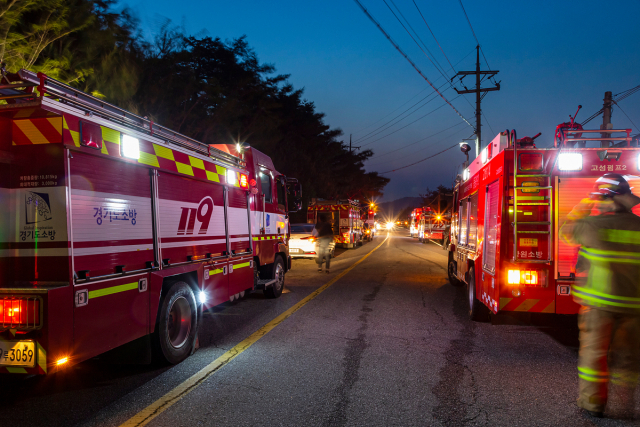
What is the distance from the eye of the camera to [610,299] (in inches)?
140

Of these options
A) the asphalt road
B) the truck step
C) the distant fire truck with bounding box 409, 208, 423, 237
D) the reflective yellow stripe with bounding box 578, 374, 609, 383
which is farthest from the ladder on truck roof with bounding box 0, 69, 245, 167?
the distant fire truck with bounding box 409, 208, 423, 237

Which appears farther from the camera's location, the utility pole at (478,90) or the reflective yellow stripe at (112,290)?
the utility pole at (478,90)

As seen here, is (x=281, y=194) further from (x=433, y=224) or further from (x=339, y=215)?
(x=433, y=224)

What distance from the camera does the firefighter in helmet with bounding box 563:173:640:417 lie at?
355cm

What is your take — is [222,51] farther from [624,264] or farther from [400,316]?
[624,264]

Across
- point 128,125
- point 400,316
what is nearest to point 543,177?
point 400,316

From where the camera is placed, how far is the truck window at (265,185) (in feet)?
29.2

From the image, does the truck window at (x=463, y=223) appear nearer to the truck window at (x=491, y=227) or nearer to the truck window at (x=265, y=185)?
the truck window at (x=491, y=227)

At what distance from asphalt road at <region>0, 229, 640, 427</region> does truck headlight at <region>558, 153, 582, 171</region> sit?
2.28 metres

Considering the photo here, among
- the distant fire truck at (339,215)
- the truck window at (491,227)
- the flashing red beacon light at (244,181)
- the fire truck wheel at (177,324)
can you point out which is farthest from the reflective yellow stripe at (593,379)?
the distant fire truck at (339,215)

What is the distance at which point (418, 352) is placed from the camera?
5.55 m

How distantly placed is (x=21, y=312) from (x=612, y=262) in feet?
15.2

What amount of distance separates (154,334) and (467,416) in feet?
10.7

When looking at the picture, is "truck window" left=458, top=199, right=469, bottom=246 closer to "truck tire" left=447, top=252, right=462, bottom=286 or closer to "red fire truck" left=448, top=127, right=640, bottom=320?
"truck tire" left=447, top=252, right=462, bottom=286
